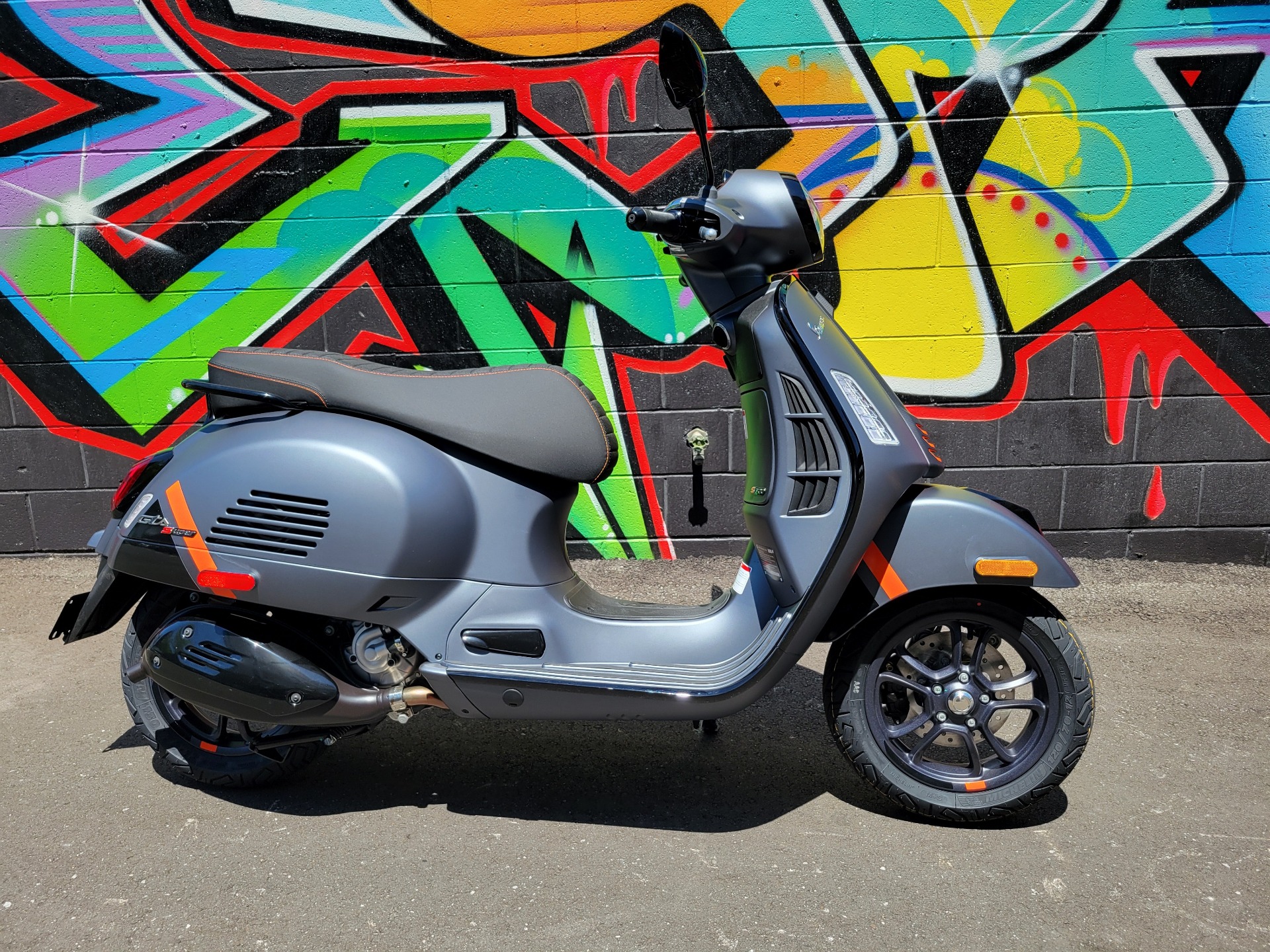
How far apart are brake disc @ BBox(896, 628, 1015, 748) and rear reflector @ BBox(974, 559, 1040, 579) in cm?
22

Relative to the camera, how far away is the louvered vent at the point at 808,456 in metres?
2.18

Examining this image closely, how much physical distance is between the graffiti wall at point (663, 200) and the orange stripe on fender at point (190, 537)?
187 centimetres

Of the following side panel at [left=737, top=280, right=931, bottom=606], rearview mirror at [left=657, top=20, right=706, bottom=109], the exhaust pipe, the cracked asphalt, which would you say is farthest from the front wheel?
rearview mirror at [left=657, top=20, right=706, bottom=109]

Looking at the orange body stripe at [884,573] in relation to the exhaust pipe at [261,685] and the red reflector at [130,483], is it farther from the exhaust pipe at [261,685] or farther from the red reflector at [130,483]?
the red reflector at [130,483]

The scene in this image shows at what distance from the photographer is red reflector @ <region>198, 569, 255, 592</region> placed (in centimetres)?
219

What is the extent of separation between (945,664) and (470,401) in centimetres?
137

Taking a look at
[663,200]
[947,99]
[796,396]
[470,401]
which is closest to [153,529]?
[470,401]

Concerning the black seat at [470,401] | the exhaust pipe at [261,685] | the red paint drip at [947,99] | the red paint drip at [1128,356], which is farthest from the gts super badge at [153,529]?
the red paint drip at [947,99]

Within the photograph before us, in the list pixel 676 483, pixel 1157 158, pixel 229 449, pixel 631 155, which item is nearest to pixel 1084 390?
pixel 1157 158

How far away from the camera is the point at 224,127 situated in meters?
3.97

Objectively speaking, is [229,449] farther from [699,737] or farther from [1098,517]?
[1098,517]

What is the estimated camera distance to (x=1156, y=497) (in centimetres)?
403

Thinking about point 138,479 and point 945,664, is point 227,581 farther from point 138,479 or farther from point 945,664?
point 945,664

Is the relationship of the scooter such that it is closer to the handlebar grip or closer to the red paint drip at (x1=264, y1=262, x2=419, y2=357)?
the handlebar grip
